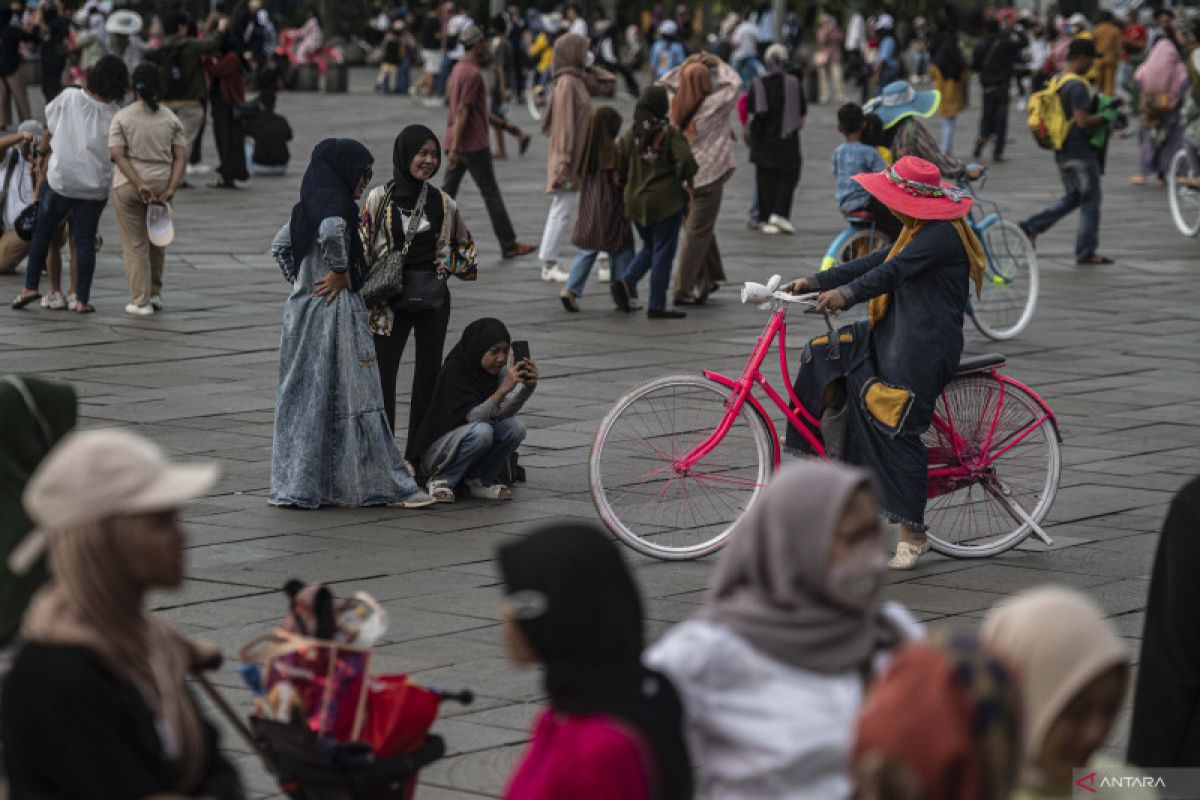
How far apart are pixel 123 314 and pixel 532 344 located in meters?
2.93

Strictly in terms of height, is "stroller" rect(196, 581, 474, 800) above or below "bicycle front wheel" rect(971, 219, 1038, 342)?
above

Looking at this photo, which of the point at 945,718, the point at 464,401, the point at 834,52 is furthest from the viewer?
the point at 834,52

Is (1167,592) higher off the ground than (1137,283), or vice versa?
(1167,592)

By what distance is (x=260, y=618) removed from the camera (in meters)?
6.86

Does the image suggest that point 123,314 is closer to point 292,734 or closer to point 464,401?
point 464,401

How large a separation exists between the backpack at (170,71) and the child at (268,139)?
155cm

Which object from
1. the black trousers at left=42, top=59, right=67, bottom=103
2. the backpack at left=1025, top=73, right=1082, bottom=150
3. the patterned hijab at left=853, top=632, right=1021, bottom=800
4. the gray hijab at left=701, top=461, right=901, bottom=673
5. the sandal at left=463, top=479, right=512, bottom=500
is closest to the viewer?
the patterned hijab at left=853, top=632, right=1021, bottom=800

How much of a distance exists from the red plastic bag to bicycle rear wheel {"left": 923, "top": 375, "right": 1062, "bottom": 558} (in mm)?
3979

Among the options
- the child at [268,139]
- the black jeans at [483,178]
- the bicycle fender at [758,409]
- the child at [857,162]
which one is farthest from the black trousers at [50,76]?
the bicycle fender at [758,409]

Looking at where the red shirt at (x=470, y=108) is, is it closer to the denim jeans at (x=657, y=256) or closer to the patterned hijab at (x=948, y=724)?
the denim jeans at (x=657, y=256)

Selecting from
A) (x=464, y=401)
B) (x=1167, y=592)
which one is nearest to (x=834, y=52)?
(x=464, y=401)


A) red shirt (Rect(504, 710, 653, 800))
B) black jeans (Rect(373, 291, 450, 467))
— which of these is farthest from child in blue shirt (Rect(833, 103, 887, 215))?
red shirt (Rect(504, 710, 653, 800))

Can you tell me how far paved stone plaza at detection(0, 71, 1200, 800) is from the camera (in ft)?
22.5

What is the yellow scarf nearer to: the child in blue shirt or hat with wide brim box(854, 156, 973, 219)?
hat with wide brim box(854, 156, 973, 219)
